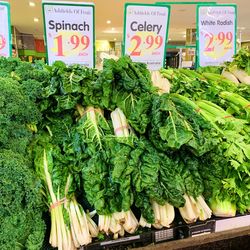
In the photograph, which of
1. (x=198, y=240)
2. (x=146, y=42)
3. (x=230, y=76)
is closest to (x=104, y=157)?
(x=198, y=240)

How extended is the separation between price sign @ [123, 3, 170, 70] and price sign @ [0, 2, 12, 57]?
→ 2.06 ft

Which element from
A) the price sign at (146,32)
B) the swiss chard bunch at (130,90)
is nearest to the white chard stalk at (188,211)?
the swiss chard bunch at (130,90)

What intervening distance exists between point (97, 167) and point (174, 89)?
0.76 metres

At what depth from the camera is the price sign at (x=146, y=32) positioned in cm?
164

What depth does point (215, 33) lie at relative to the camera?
191cm

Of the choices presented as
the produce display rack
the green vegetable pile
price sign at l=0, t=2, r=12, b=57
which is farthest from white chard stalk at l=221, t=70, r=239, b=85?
price sign at l=0, t=2, r=12, b=57

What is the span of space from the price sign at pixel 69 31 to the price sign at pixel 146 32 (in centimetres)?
23

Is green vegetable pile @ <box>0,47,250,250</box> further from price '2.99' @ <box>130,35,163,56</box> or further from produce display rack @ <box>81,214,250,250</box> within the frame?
price '2.99' @ <box>130,35,163,56</box>

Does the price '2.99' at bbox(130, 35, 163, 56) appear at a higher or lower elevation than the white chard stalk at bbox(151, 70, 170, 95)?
higher

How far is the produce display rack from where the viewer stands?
1.08 m

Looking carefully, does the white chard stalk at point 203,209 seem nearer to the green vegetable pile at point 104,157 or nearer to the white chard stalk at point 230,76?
the green vegetable pile at point 104,157

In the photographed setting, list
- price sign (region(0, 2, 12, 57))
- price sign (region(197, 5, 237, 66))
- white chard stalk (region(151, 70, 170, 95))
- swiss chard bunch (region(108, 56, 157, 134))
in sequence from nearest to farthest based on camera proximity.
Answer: swiss chard bunch (region(108, 56, 157, 134)) < price sign (region(0, 2, 12, 57)) < white chard stalk (region(151, 70, 170, 95)) < price sign (region(197, 5, 237, 66))

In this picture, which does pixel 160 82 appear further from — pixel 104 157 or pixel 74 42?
pixel 104 157

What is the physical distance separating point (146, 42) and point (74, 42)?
1.40 ft
